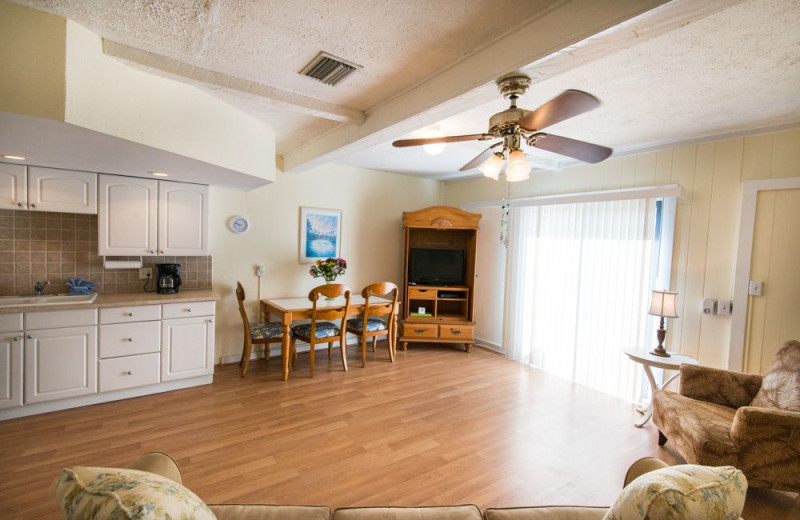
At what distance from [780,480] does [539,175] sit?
10.8 ft

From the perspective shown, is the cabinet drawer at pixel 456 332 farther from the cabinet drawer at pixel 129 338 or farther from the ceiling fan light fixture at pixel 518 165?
the ceiling fan light fixture at pixel 518 165

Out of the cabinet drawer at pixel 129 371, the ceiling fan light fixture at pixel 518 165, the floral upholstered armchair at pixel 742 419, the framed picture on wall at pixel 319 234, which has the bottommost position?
the cabinet drawer at pixel 129 371

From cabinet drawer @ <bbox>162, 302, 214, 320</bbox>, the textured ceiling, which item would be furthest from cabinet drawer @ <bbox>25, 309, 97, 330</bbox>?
the textured ceiling

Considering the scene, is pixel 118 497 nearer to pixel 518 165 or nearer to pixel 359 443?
pixel 518 165

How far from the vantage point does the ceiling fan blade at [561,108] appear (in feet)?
4.68

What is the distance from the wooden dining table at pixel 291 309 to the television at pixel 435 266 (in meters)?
0.82

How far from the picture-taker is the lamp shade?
295cm

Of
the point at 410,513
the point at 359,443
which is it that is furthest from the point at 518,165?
the point at 359,443

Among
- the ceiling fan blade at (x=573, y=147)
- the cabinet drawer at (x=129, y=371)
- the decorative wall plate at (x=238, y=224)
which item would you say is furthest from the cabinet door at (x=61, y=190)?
the ceiling fan blade at (x=573, y=147)

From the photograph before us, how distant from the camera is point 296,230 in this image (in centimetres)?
457

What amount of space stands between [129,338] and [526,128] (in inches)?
136

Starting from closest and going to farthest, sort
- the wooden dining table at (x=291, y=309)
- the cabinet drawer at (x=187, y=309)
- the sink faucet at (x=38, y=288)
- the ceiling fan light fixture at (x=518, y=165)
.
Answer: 1. the ceiling fan light fixture at (x=518, y=165)
2. the sink faucet at (x=38, y=288)
3. the cabinet drawer at (x=187, y=309)
4. the wooden dining table at (x=291, y=309)

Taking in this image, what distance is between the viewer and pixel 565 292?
409 cm

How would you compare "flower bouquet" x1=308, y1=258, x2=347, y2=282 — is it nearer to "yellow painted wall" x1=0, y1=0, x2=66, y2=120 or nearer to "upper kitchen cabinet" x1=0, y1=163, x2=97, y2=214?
"upper kitchen cabinet" x1=0, y1=163, x2=97, y2=214
